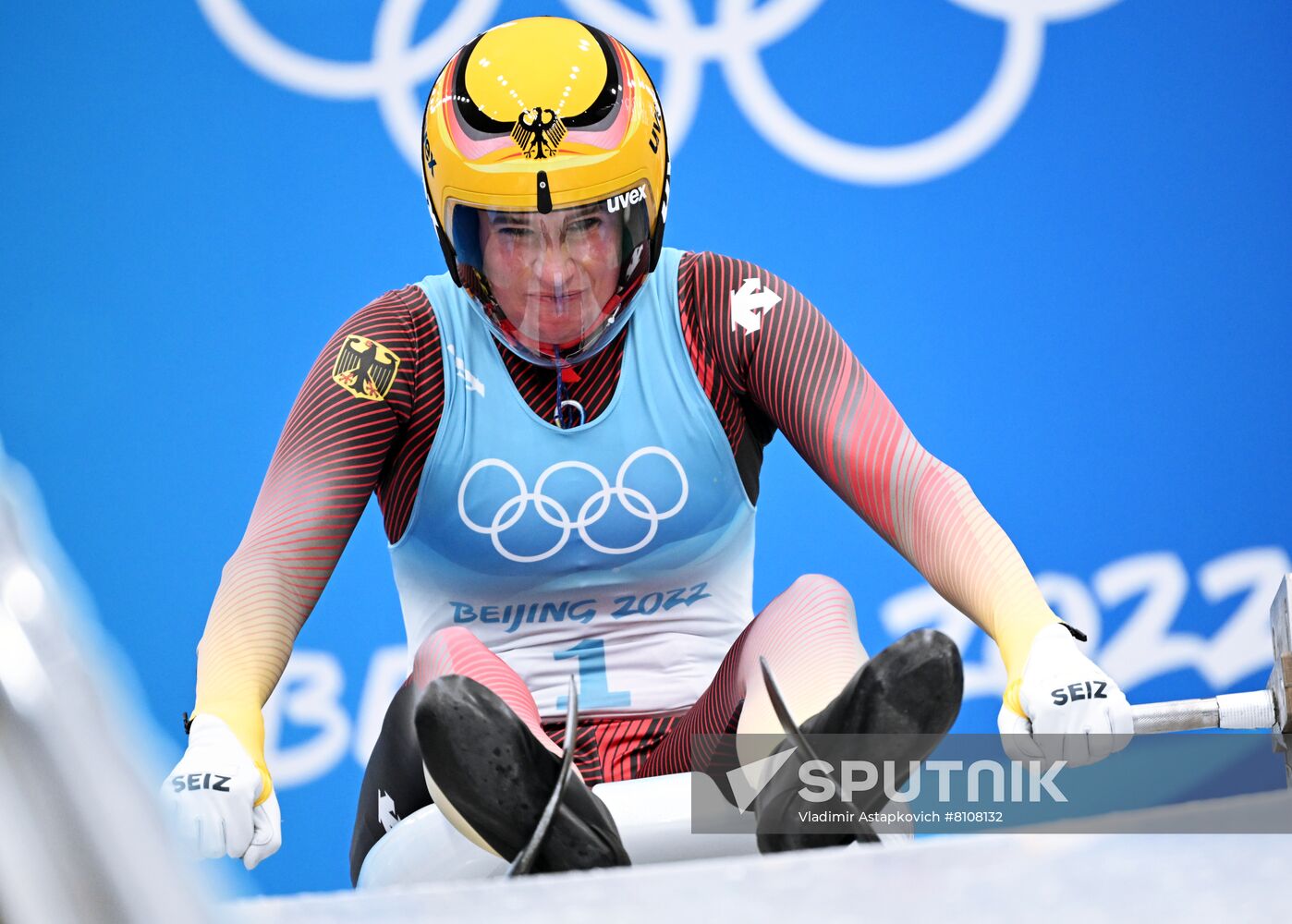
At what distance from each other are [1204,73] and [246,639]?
6.37 feet

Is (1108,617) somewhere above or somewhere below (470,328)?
below

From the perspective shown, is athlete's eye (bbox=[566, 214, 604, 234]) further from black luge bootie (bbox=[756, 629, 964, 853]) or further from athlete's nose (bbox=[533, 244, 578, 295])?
black luge bootie (bbox=[756, 629, 964, 853])

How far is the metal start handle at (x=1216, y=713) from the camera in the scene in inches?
53.4

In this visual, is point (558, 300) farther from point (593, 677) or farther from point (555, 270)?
point (593, 677)

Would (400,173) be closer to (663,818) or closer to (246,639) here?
(246,639)

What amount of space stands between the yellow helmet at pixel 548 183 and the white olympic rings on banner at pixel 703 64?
99 centimetres

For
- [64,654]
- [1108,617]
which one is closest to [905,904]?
[64,654]

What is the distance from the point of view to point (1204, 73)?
254 centimetres

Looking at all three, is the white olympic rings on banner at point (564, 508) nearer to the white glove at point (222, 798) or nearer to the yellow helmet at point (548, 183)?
the yellow helmet at point (548, 183)

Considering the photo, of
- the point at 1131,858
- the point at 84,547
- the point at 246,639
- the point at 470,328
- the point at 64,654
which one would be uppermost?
the point at 64,654

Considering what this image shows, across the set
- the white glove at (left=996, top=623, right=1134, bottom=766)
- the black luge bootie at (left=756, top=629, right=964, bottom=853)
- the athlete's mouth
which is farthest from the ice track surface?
the athlete's mouth

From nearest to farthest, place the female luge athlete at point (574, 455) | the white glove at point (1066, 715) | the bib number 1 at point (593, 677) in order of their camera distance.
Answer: the white glove at point (1066, 715) < the female luge athlete at point (574, 455) < the bib number 1 at point (593, 677)

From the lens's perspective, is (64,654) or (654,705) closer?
(64,654)

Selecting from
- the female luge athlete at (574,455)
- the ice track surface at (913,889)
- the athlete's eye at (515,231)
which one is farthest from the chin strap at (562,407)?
the ice track surface at (913,889)
